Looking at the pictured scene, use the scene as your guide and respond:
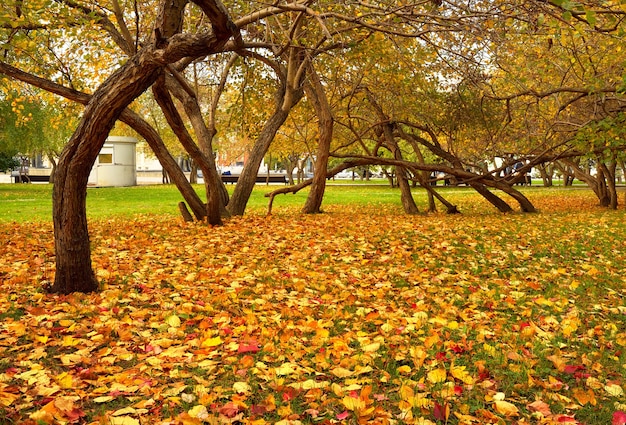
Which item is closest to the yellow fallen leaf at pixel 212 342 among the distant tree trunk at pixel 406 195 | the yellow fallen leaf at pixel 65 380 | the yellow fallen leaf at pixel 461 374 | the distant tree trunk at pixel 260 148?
the yellow fallen leaf at pixel 65 380

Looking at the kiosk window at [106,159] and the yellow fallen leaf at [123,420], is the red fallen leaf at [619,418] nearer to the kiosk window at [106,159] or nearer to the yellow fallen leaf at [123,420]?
the yellow fallen leaf at [123,420]

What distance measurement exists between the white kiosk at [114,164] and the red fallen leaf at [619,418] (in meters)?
40.9

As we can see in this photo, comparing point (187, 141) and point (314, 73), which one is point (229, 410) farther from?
point (314, 73)

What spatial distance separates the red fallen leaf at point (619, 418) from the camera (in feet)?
10.9

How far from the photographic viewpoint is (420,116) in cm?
1783

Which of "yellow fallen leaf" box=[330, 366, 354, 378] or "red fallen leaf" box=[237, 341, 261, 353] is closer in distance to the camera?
"yellow fallen leaf" box=[330, 366, 354, 378]

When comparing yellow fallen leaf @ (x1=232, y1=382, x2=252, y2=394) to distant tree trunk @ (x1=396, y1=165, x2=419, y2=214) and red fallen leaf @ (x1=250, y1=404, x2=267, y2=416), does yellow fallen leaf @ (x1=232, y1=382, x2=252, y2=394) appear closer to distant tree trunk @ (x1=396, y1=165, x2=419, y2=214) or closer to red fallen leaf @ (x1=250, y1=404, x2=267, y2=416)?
red fallen leaf @ (x1=250, y1=404, x2=267, y2=416)

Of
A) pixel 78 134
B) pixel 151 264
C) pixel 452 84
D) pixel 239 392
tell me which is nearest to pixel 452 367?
pixel 239 392

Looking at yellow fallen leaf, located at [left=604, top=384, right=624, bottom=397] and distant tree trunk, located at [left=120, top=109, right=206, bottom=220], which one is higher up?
distant tree trunk, located at [left=120, top=109, right=206, bottom=220]

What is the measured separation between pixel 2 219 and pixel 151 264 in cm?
991

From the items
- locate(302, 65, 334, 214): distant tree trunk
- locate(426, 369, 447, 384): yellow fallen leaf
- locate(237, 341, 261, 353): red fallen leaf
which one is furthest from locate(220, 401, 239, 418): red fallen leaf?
locate(302, 65, 334, 214): distant tree trunk

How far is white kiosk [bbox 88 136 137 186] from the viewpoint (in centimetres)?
4084

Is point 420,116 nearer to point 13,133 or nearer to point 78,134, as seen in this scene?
point 78,134

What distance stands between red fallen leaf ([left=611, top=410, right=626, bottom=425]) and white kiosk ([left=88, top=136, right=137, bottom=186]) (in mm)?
40873
